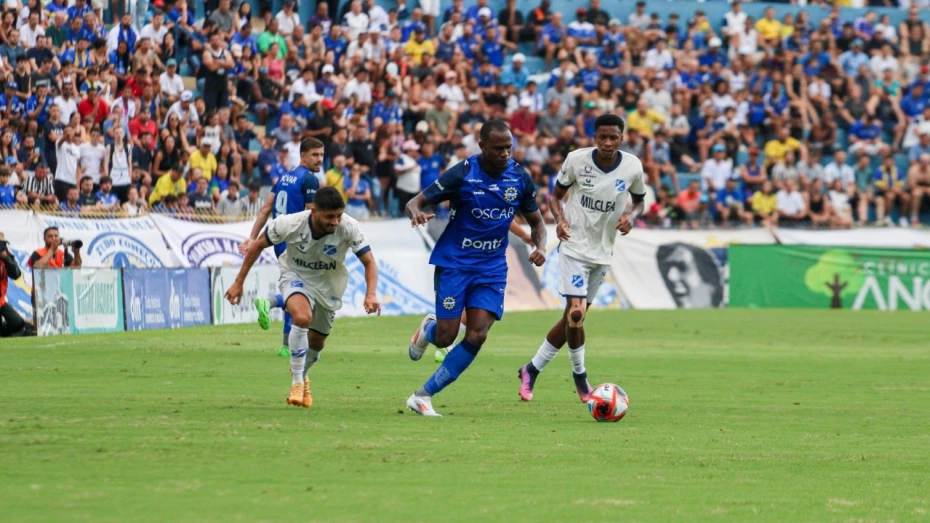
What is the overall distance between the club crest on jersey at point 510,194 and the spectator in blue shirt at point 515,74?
21519 millimetres

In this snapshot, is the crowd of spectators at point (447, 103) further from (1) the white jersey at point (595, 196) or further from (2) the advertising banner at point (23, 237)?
(1) the white jersey at point (595, 196)

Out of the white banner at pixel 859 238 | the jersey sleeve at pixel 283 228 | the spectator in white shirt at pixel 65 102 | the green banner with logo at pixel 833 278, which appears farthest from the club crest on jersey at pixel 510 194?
the white banner at pixel 859 238

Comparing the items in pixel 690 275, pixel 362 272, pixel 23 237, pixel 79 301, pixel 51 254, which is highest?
pixel 23 237

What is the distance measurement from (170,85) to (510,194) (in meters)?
16.0

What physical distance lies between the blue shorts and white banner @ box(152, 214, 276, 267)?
41.1ft

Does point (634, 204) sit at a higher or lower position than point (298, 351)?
higher

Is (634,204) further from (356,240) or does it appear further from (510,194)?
(356,240)

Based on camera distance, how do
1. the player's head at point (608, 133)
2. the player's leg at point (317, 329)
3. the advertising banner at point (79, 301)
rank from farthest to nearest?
the advertising banner at point (79, 301)
the player's head at point (608, 133)
the player's leg at point (317, 329)

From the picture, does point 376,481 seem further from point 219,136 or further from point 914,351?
point 219,136

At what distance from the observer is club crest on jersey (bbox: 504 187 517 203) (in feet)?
36.1

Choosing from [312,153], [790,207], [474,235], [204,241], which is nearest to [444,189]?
[474,235]

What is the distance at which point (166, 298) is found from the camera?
A: 832 inches

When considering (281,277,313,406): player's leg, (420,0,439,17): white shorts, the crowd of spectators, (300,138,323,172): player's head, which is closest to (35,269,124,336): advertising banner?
the crowd of spectators

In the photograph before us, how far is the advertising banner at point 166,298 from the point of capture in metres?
20.5
